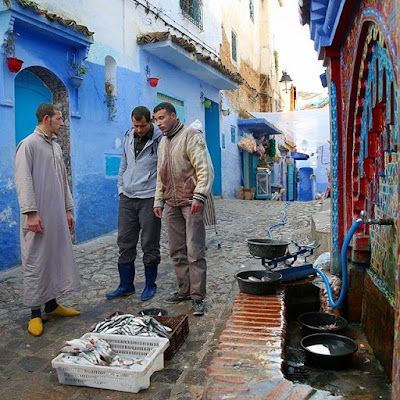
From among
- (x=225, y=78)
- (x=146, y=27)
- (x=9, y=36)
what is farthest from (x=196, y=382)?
(x=225, y=78)

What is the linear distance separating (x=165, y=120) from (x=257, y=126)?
14315mm

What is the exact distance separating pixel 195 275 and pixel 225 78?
10.1 metres

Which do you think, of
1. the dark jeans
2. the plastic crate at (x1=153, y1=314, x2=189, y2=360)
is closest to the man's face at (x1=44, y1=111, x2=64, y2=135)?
the dark jeans

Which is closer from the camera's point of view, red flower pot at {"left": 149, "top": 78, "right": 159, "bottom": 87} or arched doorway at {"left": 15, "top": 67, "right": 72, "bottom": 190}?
arched doorway at {"left": 15, "top": 67, "right": 72, "bottom": 190}

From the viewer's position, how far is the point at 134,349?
3.09m

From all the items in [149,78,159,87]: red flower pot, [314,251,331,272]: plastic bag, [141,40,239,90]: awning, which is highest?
[141,40,239,90]: awning

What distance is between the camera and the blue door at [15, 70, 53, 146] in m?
6.67

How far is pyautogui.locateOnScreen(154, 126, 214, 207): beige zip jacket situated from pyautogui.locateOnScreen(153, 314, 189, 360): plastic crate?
42.8 inches

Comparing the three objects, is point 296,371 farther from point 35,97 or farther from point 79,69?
point 79,69

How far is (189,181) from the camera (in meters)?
4.10

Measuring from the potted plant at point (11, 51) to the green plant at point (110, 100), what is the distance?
240cm

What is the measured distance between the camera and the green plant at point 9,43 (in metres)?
5.98

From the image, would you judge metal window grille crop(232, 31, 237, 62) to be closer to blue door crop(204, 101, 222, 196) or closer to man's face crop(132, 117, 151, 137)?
blue door crop(204, 101, 222, 196)

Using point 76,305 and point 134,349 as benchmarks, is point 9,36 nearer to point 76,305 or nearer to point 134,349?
point 76,305
